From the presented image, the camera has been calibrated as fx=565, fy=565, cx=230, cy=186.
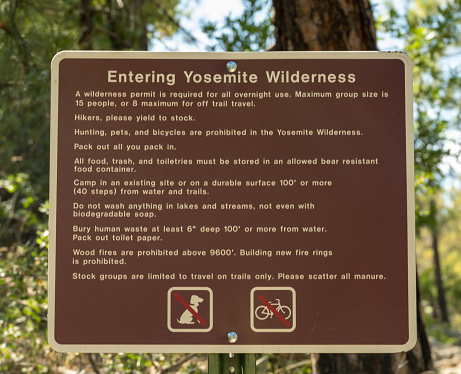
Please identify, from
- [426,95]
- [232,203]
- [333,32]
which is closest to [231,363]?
[232,203]

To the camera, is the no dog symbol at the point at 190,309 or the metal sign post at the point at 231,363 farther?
the metal sign post at the point at 231,363

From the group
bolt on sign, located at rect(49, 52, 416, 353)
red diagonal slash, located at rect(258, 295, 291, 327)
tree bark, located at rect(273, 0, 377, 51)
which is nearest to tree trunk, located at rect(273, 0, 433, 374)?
tree bark, located at rect(273, 0, 377, 51)

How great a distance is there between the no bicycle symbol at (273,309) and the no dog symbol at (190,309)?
0.53ft

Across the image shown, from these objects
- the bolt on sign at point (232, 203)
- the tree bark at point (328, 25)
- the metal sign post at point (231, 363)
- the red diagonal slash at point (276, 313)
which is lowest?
the metal sign post at point (231, 363)

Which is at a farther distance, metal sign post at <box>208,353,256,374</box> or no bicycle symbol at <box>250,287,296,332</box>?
metal sign post at <box>208,353,256,374</box>

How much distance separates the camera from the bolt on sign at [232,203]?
2.06m

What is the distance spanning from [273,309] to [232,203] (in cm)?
41

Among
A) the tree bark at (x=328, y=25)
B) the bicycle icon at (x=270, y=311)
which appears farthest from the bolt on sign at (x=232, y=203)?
the tree bark at (x=328, y=25)

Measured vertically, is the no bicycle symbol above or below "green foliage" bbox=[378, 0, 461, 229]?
below

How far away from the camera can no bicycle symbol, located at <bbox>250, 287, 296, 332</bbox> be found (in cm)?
205

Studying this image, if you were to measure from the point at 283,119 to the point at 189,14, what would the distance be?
19.5 ft

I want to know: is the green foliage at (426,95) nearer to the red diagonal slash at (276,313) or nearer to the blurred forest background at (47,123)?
the blurred forest background at (47,123)

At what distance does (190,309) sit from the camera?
2057 millimetres

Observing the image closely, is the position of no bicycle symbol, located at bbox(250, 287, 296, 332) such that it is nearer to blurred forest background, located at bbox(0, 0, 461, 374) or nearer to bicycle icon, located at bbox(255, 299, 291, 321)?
bicycle icon, located at bbox(255, 299, 291, 321)
